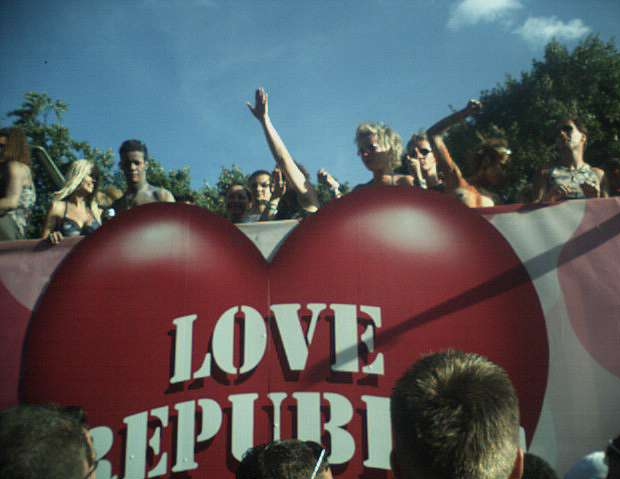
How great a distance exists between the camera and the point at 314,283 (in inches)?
117

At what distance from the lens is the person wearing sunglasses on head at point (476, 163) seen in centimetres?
357

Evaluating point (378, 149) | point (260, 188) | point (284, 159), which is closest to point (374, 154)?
point (378, 149)

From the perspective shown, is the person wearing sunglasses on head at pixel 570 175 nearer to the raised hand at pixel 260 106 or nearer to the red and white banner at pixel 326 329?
the red and white banner at pixel 326 329

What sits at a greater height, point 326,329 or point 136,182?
point 136,182

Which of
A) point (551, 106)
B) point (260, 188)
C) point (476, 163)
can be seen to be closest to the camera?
point (476, 163)

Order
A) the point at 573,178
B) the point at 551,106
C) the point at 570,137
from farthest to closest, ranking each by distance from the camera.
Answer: the point at 551,106, the point at 570,137, the point at 573,178

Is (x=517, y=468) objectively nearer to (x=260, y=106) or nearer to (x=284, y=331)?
(x=284, y=331)

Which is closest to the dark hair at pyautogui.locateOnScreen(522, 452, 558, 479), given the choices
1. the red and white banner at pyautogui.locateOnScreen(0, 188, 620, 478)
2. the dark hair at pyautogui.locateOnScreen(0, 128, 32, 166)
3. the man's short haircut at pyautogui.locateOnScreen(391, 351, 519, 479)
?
the man's short haircut at pyautogui.locateOnScreen(391, 351, 519, 479)

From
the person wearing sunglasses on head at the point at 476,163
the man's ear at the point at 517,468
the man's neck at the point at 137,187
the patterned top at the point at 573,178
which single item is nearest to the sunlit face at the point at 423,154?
the person wearing sunglasses on head at the point at 476,163

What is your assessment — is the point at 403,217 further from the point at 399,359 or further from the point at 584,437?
the point at 584,437

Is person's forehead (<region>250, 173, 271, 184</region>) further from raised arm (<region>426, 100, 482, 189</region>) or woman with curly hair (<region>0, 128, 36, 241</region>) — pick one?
woman with curly hair (<region>0, 128, 36, 241</region>)

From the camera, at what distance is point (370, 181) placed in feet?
12.1

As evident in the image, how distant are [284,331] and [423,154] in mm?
1904

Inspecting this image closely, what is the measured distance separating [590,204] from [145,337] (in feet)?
8.67
